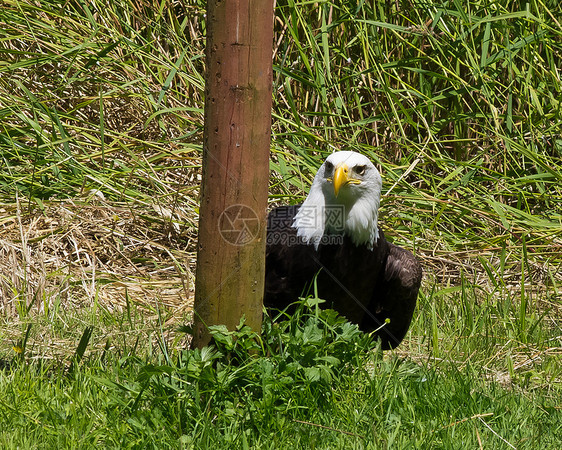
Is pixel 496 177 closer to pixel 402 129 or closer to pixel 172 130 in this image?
pixel 402 129

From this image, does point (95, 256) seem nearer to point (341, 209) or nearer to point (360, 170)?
point (341, 209)

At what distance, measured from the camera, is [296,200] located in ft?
16.5

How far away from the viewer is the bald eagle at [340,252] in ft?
11.6

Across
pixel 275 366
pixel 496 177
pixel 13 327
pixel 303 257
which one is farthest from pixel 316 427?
pixel 496 177

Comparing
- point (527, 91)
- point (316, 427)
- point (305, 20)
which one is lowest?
point (316, 427)

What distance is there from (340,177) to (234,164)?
0.87 meters

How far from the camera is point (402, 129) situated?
17.0ft

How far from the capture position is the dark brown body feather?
3578 mm

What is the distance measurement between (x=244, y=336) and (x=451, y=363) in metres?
1.01

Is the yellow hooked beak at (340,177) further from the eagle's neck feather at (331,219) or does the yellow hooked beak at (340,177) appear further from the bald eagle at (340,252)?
the eagle's neck feather at (331,219)

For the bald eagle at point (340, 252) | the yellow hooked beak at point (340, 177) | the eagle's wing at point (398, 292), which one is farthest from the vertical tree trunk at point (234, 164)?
the eagle's wing at point (398, 292)

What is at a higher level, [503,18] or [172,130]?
[503,18]

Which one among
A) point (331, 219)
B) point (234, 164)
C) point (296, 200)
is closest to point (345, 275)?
point (331, 219)

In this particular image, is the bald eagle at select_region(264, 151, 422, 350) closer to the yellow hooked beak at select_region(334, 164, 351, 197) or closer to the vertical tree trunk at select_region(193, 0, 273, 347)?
the yellow hooked beak at select_region(334, 164, 351, 197)
